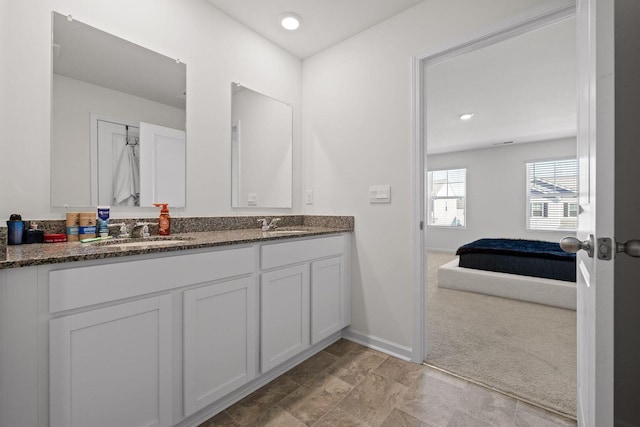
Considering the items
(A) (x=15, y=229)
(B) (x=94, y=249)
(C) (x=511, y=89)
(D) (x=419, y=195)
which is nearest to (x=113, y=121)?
(A) (x=15, y=229)

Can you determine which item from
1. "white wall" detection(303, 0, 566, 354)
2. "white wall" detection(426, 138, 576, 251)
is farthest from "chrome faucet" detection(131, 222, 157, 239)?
"white wall" detection(426, 138, 576, 251)

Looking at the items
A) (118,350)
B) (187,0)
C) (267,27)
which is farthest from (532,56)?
(118,350)

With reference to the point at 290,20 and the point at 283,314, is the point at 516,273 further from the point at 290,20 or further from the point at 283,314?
the point at 290,20

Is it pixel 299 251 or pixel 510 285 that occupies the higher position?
pixel 299 251

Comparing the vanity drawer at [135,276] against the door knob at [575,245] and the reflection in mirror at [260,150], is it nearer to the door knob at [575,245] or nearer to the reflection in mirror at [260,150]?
the reflection in mirror at [260,150]

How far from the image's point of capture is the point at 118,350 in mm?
1100

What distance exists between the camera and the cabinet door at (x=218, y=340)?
131 centimetres

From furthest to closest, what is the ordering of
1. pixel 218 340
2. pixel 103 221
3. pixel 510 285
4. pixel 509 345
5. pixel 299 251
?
pixel 510 285 → pixel 509 345 → pixel 299 251 → pixel 103 221 → pixel 218 340

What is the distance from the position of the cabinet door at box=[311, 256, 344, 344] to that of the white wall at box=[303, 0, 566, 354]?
0.16 meters

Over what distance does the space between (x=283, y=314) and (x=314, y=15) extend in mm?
2047

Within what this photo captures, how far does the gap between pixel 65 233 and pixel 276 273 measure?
1056mm

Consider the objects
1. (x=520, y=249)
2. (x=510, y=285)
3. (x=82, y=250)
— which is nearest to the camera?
(x=82, y=250)

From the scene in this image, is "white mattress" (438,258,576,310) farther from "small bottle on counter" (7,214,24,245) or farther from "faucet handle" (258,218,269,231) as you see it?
"small bottle on counter" (7,214,24,245)

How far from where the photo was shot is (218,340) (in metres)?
1.42
